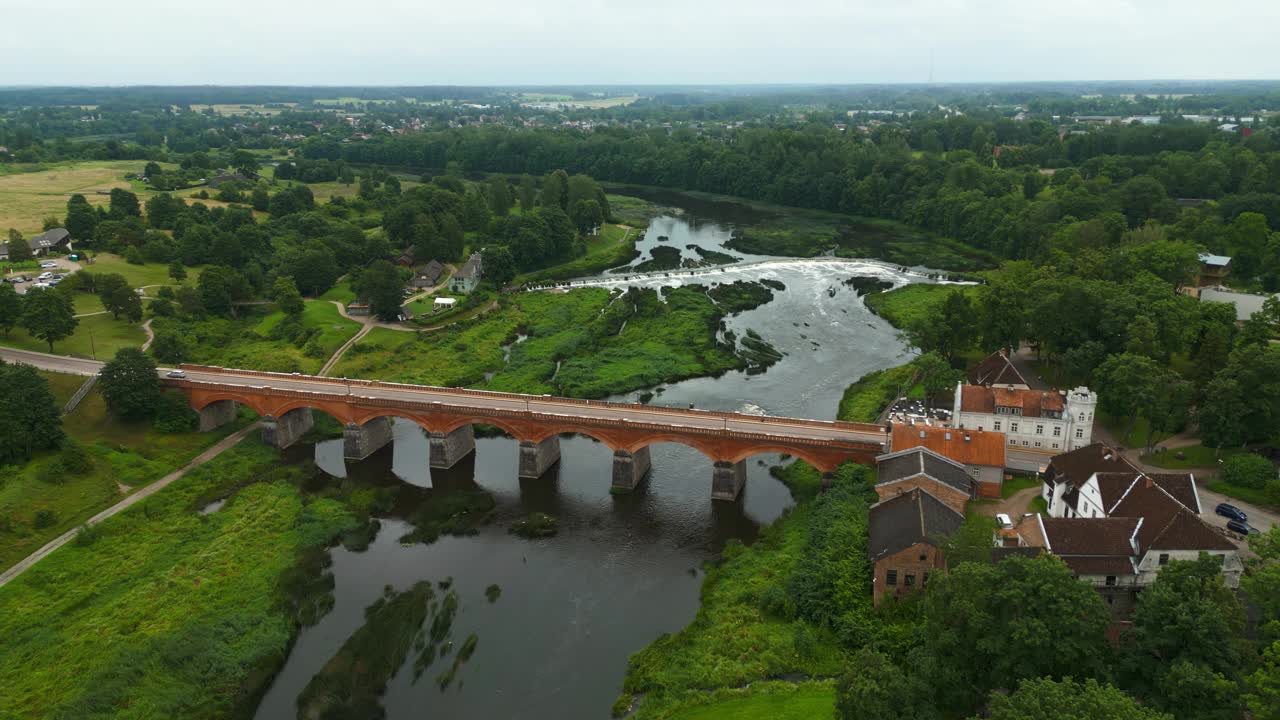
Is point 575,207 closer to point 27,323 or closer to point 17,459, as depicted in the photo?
point 27,323

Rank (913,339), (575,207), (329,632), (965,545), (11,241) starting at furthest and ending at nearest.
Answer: (575,207) → (11,241) → (913,339) → (329,632) → (965,545)

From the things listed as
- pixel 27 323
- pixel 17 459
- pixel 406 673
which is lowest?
pixel 406 673

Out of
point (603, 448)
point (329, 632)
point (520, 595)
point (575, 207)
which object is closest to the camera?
point (329, 632)

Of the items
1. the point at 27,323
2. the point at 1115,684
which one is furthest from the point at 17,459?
the point at 1115,684

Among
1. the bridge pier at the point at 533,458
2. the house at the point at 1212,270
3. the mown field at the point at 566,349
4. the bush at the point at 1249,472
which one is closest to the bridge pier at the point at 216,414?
the mown field at the point at 566,349

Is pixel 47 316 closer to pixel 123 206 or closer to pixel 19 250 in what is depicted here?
pixel 19 250

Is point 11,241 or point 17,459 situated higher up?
point 11,241

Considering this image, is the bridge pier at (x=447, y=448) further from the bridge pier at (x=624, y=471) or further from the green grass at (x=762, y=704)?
the green grass at (x=762, y=704)

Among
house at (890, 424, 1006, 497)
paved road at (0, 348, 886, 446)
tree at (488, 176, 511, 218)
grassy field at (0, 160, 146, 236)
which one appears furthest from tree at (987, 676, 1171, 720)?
grassy field at (0, 160, 146, 236)
